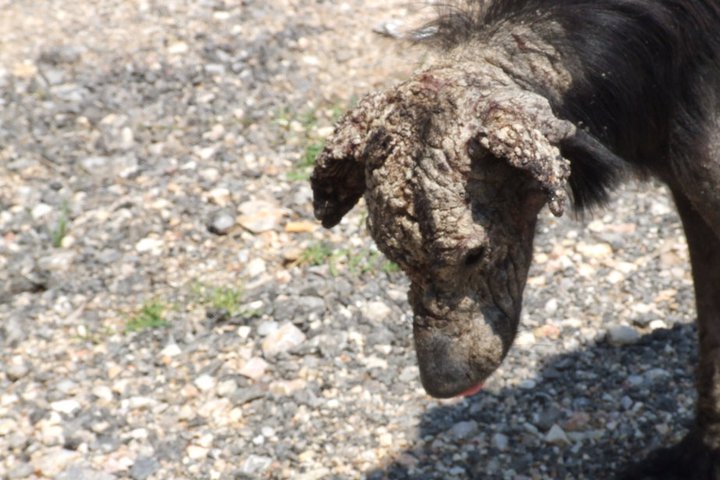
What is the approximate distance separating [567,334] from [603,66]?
2139 mm

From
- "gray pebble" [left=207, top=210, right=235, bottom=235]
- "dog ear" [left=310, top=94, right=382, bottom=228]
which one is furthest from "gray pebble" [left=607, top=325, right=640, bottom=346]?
"gray pebble" [left=207, top=210, right=235, bottom=235]

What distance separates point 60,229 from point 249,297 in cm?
125

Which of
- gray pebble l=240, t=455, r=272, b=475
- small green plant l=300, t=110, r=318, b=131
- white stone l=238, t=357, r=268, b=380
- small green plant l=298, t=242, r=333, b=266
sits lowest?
gray pebble l=240, t=455, r=272, b=475

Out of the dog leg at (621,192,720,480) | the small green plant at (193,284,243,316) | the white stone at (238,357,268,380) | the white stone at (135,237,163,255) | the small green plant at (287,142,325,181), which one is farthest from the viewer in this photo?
the small green plant at (287,142,325,181)

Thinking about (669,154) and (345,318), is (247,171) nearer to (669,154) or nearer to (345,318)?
(345,318)

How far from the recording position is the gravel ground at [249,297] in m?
5.41

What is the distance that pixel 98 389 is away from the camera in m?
5.79

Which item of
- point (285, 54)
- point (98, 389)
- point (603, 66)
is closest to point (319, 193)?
point (603, 66)

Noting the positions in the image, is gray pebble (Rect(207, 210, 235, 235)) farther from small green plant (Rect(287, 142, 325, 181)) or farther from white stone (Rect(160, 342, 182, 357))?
white stone (Rect(160, 342, 182, 357))

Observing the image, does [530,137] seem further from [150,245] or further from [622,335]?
[150,245]

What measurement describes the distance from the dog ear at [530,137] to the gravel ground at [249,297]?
1269mm

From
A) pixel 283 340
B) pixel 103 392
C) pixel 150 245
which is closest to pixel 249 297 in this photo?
pixel 283 340

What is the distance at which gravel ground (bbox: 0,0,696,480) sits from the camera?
17.8 ft

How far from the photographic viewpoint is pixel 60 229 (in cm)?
672
